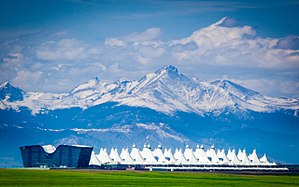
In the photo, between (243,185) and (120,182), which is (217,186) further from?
(120,182)

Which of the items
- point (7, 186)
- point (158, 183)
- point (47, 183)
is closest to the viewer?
point (7, 186)

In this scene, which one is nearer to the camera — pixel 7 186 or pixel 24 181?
pixel 7 186

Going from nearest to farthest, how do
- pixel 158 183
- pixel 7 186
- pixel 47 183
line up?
Answer: pixel 7 186 → pixel 47 183 → pixel 158 183

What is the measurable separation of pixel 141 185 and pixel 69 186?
15548mm

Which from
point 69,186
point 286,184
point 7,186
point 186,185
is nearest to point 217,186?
point 186,185

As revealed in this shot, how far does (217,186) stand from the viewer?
153 meters

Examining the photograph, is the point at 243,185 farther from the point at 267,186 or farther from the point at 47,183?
the point at 47,183

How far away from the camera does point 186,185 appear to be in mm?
150625

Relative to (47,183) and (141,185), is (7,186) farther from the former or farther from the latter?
(141,185)

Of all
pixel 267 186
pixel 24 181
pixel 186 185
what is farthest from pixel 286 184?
pixel 24 181

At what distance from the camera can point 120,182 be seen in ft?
532

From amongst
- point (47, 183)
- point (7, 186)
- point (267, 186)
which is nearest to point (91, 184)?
point (47, 183)

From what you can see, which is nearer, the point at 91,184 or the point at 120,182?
the point at 91,184

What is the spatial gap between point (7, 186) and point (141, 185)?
2571cm
